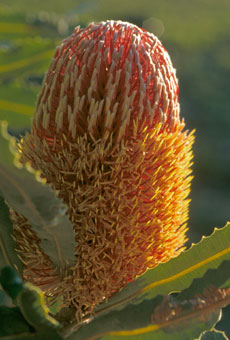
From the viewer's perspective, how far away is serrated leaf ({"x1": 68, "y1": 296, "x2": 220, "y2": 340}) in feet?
1.85

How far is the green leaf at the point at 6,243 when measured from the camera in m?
0.58

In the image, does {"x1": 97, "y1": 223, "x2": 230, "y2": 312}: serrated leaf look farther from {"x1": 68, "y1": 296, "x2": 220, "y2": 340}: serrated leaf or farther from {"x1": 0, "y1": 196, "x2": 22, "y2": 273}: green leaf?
{"x1": 0, "y1": 196, "x2": 22, "y2": 273}: green leaf

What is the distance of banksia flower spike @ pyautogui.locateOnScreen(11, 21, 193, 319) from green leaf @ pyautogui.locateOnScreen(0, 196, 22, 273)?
0.02 metres

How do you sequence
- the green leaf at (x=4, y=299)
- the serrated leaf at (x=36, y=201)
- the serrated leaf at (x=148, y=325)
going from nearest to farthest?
the serrated leaf at (x=36, y=201), the serrated leaf at (x=148, y=325), the green leaf at (x=4, y=299)

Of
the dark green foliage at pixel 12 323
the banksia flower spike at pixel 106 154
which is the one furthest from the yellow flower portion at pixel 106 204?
the dark green foliage at pixel 12 323

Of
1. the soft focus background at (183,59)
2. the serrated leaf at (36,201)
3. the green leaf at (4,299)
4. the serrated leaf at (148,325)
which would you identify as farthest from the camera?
the soft focus background at (183,59)

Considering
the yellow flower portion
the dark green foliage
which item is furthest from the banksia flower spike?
the dark green foliage

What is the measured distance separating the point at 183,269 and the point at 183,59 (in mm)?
5713

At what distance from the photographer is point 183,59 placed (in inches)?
239

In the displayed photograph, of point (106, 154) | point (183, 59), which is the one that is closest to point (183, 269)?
point (106, 154)

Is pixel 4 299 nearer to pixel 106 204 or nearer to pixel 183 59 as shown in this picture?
pixel 106 204

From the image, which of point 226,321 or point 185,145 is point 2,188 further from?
point 226,321

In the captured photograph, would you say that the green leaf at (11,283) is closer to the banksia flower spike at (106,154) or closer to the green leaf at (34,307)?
the green leaf at (34,307)

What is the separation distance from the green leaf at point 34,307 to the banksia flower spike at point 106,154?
112 mm
